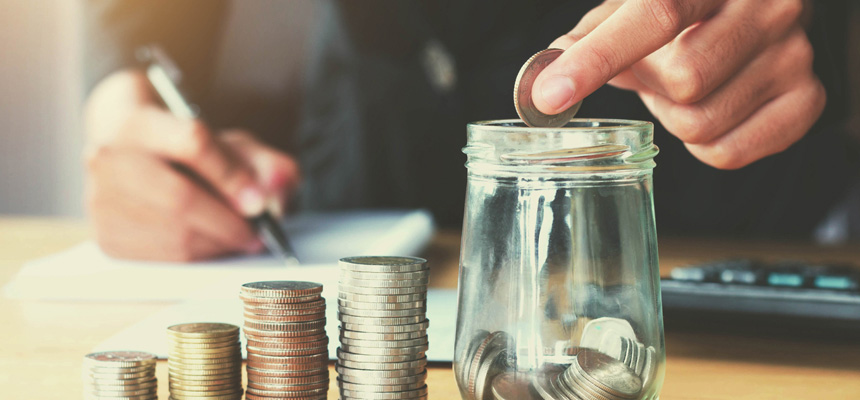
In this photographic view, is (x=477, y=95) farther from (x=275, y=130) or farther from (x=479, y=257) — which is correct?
(x=275, y=130)

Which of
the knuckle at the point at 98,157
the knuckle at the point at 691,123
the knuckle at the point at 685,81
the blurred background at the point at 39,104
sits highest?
the blurred background at the point at 39,104

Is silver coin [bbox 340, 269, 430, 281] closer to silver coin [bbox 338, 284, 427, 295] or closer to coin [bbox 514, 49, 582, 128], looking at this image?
silver coin [bbox 338, 284, 427, 295]

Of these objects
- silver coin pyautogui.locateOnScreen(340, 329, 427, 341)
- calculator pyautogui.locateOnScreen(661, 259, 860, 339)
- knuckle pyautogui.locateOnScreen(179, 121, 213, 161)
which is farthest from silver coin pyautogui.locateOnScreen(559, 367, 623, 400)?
knuckle pyautogui.locateOnScreen(179, 121, 213, 161)

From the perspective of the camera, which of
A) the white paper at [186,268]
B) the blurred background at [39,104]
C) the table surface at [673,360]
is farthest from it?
the blurred background at [39,104]

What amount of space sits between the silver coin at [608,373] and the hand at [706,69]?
6.5 inches

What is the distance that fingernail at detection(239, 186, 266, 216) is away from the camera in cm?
124

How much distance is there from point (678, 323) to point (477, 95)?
1.20m

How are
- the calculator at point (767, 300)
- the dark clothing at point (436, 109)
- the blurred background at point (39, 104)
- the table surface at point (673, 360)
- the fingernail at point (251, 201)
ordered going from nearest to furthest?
the table surface at point (673, 360)
the calculator at point (767, 300)
the fingernail at point (251, 201)
the dark clothing at point (436, 109)
the blurred background at point (39, 104)

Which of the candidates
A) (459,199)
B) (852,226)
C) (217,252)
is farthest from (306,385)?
(852,226)

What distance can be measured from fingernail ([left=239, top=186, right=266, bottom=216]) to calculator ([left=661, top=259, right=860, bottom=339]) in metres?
0.67

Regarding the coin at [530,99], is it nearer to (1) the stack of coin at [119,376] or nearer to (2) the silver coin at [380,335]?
(2) the silver coin at [380,335]

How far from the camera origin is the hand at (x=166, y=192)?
4.12 feet

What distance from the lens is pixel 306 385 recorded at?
0.53 m

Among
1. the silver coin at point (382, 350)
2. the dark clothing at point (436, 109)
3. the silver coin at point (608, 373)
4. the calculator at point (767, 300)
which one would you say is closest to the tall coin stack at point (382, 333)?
the silver coin at point (382, 350)
